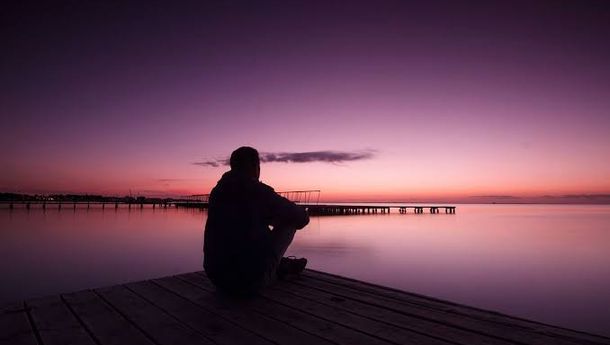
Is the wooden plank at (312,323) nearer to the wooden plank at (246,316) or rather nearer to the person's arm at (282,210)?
the wooden plank at (246,316)

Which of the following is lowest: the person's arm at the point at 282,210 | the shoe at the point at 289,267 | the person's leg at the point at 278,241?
the shoe at the point at 289,267

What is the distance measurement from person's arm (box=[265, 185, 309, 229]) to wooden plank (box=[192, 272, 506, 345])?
0.88 metres

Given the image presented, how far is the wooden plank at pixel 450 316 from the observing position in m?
2.71

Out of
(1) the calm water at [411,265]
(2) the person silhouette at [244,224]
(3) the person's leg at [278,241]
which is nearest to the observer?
(2) the person silhouette at [244,224]

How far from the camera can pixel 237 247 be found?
335 centimetres

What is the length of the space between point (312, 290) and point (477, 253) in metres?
17.1

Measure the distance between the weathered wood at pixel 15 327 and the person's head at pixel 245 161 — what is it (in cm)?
212

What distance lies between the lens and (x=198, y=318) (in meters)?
3.15

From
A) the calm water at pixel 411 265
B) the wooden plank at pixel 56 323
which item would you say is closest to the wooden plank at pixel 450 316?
the wooden plank at pixel 56 323

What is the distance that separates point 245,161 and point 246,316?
148 centimetres

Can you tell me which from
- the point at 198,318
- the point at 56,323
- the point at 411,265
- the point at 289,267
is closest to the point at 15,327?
the point at 56,323

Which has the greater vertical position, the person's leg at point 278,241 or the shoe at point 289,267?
the person's leg at point 278,241

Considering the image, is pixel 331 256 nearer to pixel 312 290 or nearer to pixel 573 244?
pixel 312 290

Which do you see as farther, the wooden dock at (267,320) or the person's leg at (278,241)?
the person's leg at (278,241)
